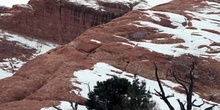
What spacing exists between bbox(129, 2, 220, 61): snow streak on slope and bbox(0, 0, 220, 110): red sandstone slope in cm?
38

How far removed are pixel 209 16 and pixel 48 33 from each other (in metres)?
38.5

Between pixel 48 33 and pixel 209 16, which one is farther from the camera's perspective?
pixel 48 33

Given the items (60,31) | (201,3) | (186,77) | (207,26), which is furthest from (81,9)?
(186,77)

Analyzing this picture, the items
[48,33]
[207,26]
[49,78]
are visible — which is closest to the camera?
[49,78]

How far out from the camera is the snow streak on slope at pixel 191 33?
40844mm

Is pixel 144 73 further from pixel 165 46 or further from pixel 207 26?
pixel 207 26

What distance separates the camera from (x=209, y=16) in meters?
59.6

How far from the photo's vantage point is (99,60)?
36719 millimetres

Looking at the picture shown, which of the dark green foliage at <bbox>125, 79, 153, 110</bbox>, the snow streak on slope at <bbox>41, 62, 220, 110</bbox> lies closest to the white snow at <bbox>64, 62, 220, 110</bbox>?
the snow streak on slope at <bbox>41, 62, 220, 110</bbox>

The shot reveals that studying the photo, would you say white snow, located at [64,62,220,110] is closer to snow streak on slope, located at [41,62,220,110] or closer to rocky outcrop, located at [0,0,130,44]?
snow streak on slope, located at [41,62,220,110]

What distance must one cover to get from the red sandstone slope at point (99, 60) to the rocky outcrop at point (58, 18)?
39229 mm

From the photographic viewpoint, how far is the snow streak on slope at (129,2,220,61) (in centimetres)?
4084

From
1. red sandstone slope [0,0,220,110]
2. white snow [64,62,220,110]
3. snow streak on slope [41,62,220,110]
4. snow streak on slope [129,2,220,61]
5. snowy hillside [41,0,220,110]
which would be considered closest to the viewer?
snow streak on slope [41,62,220,110]

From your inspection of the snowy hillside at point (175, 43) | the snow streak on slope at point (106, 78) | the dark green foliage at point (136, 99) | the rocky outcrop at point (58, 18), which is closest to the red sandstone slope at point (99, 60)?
the snowy hillside at point (175, 43)
